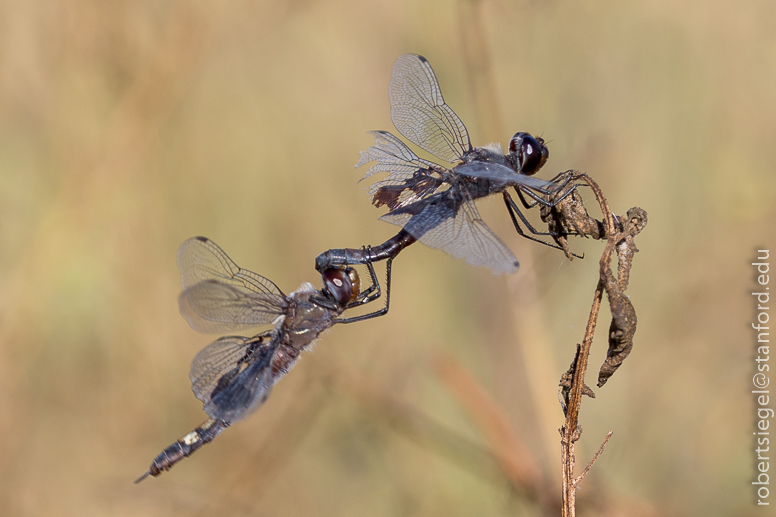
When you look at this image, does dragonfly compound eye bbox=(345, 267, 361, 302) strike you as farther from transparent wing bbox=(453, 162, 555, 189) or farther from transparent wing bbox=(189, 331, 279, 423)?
transparent wing bbox=(453, 162, 555, 189)

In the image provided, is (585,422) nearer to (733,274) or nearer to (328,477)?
(733,274)

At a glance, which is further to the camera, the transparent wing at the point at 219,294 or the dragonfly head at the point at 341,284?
the dragonfly head at the point at 341,284

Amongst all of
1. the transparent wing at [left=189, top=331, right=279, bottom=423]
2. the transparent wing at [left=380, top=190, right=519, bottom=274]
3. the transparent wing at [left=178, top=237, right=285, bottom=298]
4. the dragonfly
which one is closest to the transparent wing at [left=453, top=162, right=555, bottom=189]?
the dragonfly

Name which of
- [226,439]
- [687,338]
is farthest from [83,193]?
[687,338]

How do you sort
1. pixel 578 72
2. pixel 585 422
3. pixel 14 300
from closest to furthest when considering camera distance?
pixel 14 300 → pixel 585 422 → pixel 578 72

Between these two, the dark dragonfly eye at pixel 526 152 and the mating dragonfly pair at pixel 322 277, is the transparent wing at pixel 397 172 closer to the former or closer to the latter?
the mating dragonfly pair at pixel 322 277

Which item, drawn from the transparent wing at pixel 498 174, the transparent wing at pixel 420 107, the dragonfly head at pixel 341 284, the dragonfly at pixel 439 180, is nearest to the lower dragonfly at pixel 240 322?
the dragonfly head at pixel 341 284
